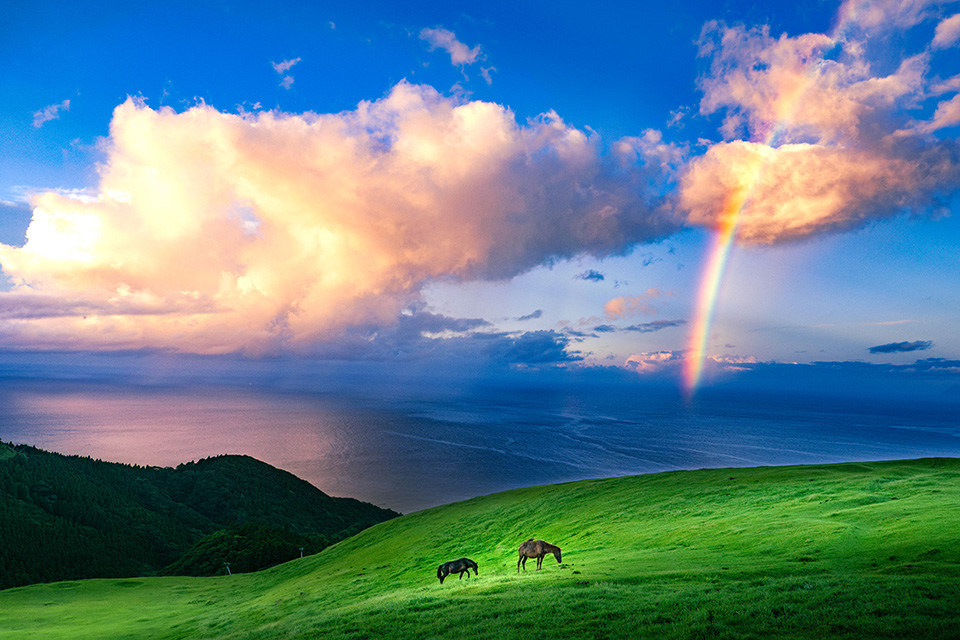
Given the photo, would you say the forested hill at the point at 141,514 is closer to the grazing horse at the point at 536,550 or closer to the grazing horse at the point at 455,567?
the grazing horse at the point at 455,567

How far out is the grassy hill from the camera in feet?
37.4

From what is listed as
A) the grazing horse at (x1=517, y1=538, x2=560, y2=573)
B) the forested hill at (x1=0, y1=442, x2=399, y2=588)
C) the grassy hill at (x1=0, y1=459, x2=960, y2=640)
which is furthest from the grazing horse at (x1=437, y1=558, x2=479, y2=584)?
the forested hill at (x1=0, y1=442, x2=399, y2=588)

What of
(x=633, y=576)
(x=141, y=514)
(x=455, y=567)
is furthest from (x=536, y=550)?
(x=141, y=514)

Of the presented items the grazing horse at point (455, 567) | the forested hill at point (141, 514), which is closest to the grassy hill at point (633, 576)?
the grazing horse at point (455, 567)

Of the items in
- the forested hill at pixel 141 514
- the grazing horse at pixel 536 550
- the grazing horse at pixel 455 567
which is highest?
the grazing horse at pixel 536 550

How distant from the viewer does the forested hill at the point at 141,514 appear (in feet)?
332

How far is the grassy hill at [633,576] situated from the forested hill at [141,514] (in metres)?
48.8

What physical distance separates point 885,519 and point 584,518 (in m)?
17.9

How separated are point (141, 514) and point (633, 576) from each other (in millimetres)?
166383

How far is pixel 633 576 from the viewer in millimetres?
16312

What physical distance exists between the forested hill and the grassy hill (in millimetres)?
48837

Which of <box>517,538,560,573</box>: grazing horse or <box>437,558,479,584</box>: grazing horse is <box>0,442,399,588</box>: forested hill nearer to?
<box>437,558,479,584</box>: grazing horse

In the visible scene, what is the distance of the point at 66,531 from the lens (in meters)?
115

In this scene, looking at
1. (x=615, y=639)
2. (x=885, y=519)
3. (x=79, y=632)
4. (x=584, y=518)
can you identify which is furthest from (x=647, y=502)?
(x=79, y=632)
